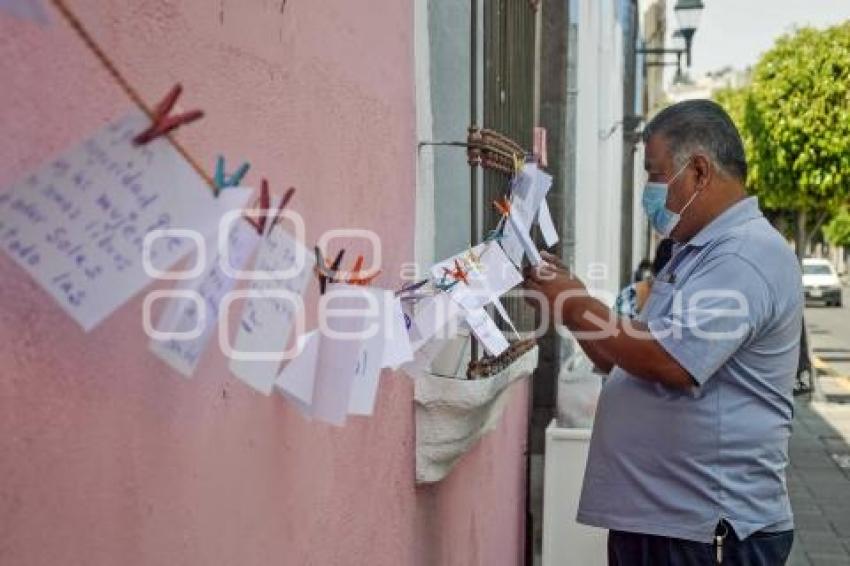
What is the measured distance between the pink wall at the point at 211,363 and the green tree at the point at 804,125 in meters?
13.5

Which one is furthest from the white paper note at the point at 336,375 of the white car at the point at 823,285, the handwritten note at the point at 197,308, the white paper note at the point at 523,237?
the white car at the point at 823,285

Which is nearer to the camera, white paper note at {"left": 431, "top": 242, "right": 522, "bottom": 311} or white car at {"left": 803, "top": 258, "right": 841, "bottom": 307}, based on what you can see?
white paper note at {"left": 431, "top": 242, "right": 522, "bottom": 311}

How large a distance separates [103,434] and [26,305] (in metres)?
0.22

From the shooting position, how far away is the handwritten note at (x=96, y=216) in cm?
104

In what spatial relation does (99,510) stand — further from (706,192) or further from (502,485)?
(502,485)

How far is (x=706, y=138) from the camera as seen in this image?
115 inches

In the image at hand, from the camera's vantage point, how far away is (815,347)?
20.2 m

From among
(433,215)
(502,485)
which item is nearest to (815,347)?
(502,485)

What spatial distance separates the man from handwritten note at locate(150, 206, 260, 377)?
5.14ft

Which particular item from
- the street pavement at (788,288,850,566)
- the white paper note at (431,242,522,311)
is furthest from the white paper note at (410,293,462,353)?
the street pavement at (788,288,850,566)

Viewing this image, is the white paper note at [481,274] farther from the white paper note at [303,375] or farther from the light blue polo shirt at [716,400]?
the white paper note at [303,375]

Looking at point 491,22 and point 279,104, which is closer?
point 279,104

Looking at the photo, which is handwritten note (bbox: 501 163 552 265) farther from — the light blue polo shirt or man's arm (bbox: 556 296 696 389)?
the light blue polo shirt

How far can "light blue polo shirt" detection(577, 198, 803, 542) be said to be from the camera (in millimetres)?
2709
